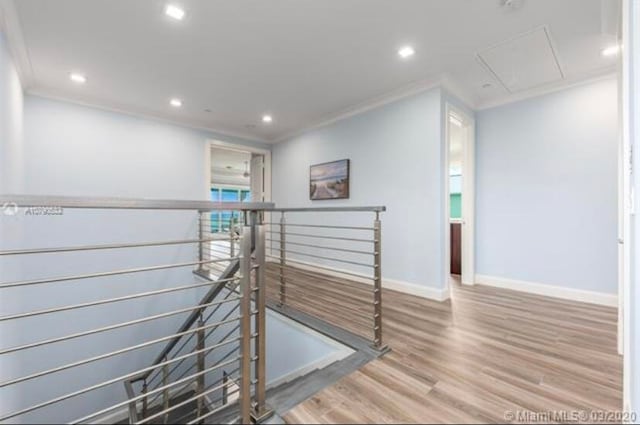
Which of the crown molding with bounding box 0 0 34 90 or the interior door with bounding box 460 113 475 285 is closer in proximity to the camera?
the crown molding with bounding box 0 0 34 90

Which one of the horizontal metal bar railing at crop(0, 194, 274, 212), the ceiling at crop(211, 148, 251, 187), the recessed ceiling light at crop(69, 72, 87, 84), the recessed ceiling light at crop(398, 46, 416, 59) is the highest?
the recessed ceiling light at crop(398, 46, 416, 59)

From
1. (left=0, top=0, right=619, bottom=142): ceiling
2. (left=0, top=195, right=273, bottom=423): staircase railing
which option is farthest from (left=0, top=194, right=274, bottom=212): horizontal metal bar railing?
(left=0, top=0, right=619, bottom=142): ceiling

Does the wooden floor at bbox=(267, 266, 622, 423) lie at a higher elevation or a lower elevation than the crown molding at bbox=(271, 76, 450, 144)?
lower

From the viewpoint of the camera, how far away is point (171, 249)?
14.1ft

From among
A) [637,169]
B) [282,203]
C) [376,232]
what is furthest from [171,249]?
[637,169]

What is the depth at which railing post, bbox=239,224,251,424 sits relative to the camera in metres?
1.27

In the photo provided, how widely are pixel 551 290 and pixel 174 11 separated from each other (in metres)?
4.40

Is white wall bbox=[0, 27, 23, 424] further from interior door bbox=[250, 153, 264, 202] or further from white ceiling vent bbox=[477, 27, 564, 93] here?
white ceiling vent bbox=[477, 27, 564, 93]

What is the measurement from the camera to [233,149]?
5.09 m

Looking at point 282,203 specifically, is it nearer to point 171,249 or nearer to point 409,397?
point 171,249

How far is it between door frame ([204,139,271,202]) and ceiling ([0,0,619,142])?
103 cm

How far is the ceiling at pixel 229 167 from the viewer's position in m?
7.21

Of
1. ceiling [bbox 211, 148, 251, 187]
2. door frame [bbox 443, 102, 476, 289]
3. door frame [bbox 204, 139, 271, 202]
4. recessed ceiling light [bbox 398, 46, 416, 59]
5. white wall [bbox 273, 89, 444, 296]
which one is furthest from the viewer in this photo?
ceiling [bbox 211, 148, 251, 187]

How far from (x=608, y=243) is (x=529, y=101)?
170cm
